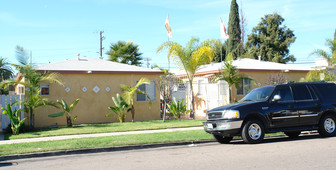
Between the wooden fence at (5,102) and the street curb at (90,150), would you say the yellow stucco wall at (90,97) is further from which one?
the street curb at (90,150)

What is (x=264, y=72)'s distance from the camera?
896 inches

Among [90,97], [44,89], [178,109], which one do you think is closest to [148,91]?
[178,109]

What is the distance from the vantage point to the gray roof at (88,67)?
60.2ft

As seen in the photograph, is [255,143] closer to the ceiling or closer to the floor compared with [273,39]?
closer to the floor

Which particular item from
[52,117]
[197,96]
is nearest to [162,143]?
[52,117]

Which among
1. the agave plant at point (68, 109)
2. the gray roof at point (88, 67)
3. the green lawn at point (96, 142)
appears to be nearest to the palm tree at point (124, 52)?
the gray roof at point (88, 67)

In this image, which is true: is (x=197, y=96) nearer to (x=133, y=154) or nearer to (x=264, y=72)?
(x=264, y=72)

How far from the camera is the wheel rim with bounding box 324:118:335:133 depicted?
11.6 meters

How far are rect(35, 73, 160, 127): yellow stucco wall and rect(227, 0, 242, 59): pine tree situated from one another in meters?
26.6

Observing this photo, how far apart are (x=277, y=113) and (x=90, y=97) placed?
10.8 meters

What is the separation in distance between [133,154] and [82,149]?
5.40 ft

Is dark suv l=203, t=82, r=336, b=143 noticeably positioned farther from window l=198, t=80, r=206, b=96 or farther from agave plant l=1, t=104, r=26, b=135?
window l=198, t=80, r=206, b=96

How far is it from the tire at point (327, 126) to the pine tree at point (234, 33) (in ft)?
108

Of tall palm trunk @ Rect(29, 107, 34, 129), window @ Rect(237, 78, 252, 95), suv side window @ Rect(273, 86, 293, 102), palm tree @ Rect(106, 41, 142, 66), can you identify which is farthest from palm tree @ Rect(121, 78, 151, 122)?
palm tree @ Rect(106, 41, 142, 66)
